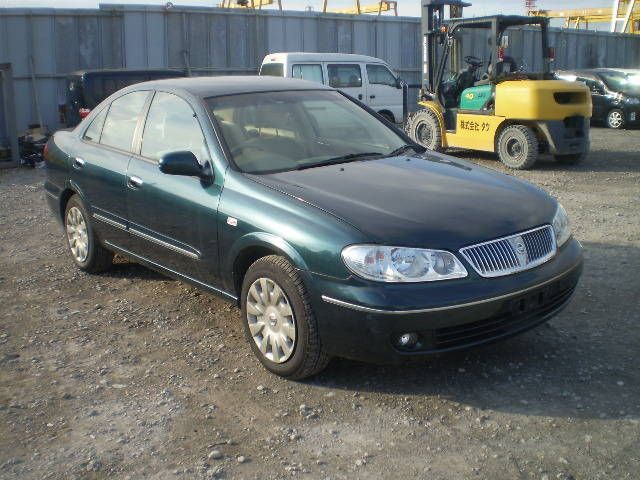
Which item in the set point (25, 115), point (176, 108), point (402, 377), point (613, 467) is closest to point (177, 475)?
point (402, 377)

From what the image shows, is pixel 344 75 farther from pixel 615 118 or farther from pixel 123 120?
pixel 123 120

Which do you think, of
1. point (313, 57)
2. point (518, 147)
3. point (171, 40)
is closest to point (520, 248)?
point (518, 147)

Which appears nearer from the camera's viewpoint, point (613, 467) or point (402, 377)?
point (613, 467)

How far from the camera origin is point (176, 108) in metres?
5.28

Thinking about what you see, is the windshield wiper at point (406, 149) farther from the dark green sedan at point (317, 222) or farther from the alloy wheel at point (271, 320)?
the alloy wheel at point (271, 320)

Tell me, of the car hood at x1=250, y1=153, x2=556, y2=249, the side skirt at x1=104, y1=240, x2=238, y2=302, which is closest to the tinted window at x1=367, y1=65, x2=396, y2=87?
the side skirt at x1=104, y1=240, x2=238, y2=302

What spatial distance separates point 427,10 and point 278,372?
36.3ft

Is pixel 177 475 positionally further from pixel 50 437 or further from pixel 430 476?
pixel 430 476

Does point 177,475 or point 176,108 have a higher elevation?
point 176,108

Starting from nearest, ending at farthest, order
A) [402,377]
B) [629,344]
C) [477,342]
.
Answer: [477,342] → [402,377] → [629,344]

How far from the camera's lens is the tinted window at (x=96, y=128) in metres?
Answer: 6.12

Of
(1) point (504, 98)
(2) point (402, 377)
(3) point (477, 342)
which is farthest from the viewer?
(1) point (504, 98)

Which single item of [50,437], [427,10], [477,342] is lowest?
[50,437]

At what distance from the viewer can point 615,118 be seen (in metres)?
19.3
